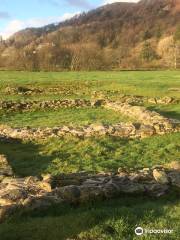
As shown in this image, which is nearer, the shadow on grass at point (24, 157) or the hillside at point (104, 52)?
the shadow on grass at point (24, 157)

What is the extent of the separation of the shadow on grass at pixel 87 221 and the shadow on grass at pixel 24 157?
5475 mm

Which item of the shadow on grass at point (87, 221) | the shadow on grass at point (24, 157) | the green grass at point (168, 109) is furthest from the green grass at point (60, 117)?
the shadow on grass at point (87, 221)

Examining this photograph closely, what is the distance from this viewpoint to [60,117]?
30594 millimetres

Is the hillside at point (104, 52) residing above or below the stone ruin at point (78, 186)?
above

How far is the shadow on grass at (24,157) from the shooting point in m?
17.4

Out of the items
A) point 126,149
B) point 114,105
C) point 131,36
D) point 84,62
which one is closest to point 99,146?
point 126,149

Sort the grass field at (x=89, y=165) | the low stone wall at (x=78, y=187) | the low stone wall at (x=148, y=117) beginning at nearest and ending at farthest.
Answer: the grass field at (x=89, y=165) < the low stone wall at (x=78, y=187) < the low stone wall at (x=148, y=117)

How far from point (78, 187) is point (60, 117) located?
18695 mm

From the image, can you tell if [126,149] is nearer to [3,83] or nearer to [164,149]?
[164,149]

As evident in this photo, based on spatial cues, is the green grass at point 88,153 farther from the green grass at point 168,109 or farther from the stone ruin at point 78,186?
the green grass at point 168,109

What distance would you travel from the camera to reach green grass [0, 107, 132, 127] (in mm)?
28236

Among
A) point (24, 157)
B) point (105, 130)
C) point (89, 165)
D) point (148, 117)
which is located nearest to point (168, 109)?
point (148, 117)

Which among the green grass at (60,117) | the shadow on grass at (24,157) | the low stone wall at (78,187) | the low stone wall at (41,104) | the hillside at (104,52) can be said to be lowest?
the green grass at (60,117)

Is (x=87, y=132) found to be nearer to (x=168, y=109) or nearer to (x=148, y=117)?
(x=148, y=117)
